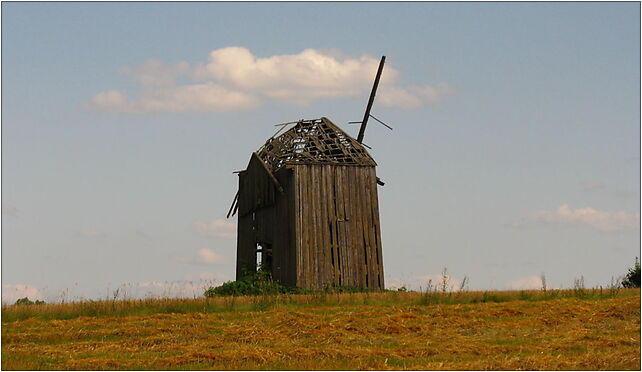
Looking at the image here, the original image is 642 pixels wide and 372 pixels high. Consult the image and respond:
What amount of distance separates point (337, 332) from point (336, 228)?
17192mm

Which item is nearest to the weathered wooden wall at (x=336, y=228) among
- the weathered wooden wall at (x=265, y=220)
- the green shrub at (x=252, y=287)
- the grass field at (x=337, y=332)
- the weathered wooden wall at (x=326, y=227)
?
the weathered wooden wall at (x=326, y=227)

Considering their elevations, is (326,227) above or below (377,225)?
below

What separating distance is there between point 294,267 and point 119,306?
11952 mm

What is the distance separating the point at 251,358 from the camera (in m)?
16.8

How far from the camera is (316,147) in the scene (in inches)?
1545

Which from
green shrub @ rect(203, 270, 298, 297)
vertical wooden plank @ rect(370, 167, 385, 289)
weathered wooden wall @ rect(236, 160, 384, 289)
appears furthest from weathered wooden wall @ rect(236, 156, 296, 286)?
vertical wooden plank @ rect(370, 167, 385, 289)

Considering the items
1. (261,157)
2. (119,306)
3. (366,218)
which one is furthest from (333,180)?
(119,306)

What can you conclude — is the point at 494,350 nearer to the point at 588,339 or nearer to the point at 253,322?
the point at 588,339

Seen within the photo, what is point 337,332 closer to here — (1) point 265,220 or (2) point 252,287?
(2) point 252,287

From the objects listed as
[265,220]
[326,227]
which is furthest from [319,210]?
[265,220]

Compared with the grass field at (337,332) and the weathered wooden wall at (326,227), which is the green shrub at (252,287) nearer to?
the weathered wooden wall at (326,227)

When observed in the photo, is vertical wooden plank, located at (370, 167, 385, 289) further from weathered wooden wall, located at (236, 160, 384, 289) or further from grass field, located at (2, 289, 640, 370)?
grass field, located at (2, 289, 640, 370)

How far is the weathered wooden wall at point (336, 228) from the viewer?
3672 centimetres

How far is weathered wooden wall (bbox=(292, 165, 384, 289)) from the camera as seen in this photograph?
36.7 m
